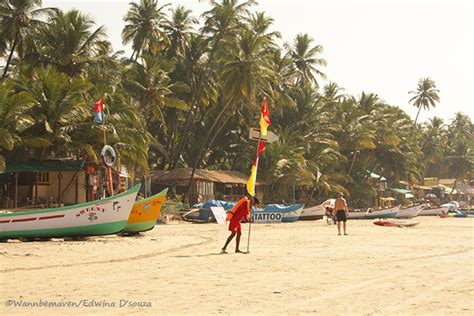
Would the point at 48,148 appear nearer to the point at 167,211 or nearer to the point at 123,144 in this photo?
the point at 123,144

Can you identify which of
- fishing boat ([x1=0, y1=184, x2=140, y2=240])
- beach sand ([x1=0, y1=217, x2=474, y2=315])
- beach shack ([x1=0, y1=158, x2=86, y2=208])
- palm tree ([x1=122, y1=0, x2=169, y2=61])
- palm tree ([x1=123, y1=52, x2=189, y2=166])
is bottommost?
beach sand ([x1=0, y1=217, x2=474, y2=315])

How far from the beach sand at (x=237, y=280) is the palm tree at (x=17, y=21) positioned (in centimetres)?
1991

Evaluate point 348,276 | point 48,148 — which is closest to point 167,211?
point 48,148

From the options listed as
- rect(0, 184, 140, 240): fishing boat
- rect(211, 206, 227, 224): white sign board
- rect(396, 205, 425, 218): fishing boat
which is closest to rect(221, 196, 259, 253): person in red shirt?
rect(0, 184, 140, 240): fishing boat

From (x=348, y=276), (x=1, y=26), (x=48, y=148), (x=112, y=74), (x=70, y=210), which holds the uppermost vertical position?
(x=1, y=26)

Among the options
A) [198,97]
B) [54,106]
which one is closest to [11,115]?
[54,106]

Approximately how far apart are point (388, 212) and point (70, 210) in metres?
28.6

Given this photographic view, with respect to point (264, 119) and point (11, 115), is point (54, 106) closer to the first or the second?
point (11, 115)

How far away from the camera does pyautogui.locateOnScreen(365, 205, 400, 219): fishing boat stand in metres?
40.8

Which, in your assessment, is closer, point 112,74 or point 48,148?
point 48,148

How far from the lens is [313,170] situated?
153ft

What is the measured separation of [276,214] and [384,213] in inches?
460

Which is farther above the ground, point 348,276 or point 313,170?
point 313,170

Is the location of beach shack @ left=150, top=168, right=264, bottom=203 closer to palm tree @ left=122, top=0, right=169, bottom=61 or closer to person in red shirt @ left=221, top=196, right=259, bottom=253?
palm tree @ left=122, top=0, right=169, bottom=61
